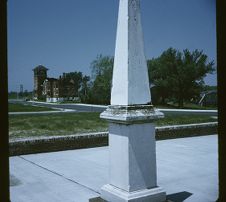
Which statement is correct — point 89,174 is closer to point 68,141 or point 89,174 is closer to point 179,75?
point 68,141

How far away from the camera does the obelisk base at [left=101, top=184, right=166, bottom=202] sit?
3997mm

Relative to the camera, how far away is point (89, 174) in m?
6.89

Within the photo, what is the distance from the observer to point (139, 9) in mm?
4258

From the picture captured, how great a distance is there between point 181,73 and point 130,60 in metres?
38.6

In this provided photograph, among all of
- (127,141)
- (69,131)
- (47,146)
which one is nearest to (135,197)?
(127,141)

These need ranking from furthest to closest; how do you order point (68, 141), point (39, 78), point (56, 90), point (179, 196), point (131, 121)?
point (39, 78) < point (56, 90) < point (68, 141) < point (179, 196) < point (131, 121)

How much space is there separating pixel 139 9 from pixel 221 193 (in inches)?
127

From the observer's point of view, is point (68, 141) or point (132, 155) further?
point (68, 141)

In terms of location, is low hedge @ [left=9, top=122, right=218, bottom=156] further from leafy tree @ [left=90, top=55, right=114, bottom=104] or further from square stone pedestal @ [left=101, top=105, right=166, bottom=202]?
leafy tree @ [left=90, top=55, right=114, bottom=104]

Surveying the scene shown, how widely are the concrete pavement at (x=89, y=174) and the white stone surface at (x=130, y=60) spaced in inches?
80.3

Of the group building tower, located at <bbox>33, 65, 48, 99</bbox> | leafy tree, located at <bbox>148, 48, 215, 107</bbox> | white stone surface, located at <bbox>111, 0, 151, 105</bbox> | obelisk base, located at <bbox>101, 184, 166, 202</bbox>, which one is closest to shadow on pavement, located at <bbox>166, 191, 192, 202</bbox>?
obelisk base, located at <bbox>101, 184, 166, 202</bbox>

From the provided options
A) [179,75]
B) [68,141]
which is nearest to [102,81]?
[179,75]

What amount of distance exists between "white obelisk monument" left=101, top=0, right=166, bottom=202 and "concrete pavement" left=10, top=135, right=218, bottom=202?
1135 millimetres

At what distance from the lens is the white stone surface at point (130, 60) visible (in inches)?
162
